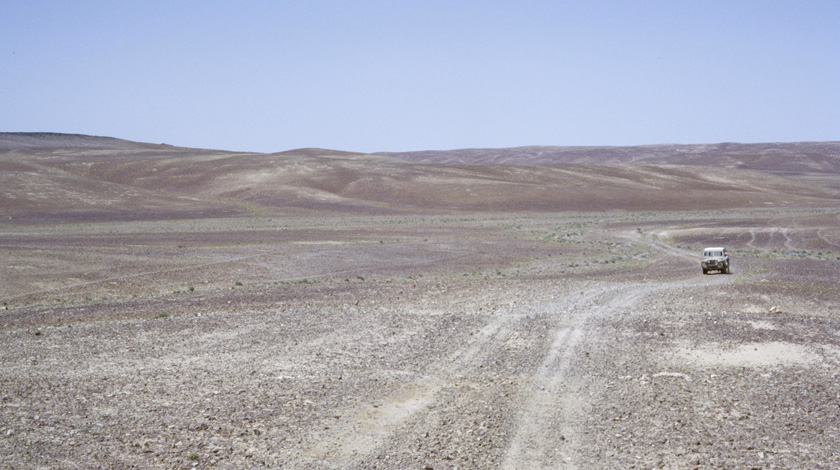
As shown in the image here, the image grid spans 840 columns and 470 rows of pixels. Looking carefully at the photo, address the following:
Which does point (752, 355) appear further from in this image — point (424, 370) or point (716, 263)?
point (716, 263)

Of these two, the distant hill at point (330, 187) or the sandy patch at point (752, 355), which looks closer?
the sandy patch at point (752, 355)

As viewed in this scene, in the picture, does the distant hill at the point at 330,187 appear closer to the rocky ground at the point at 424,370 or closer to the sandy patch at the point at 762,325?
the rocky ground at the point at 424,370

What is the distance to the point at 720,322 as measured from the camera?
53.4ft

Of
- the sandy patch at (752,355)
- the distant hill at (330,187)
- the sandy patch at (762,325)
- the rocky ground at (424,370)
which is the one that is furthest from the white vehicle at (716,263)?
the distant hill at (330,187)

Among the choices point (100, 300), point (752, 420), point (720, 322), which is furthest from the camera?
point (100, 300)

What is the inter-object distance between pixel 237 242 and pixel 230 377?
34182mm

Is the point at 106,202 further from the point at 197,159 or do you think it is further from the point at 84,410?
the point at 84,410

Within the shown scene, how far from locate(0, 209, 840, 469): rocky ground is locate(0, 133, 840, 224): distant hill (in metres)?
55.0

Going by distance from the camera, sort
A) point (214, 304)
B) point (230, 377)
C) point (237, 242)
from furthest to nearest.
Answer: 1. point (237, 242)
2. point (214, 304)
3. point (230, 377)

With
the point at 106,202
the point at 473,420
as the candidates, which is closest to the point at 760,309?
the point at 473,420

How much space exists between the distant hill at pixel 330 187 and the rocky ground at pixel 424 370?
180 ft

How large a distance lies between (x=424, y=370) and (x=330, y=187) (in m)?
92.1

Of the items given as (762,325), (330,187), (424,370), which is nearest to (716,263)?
(762,325)

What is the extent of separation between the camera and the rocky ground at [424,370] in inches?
352
